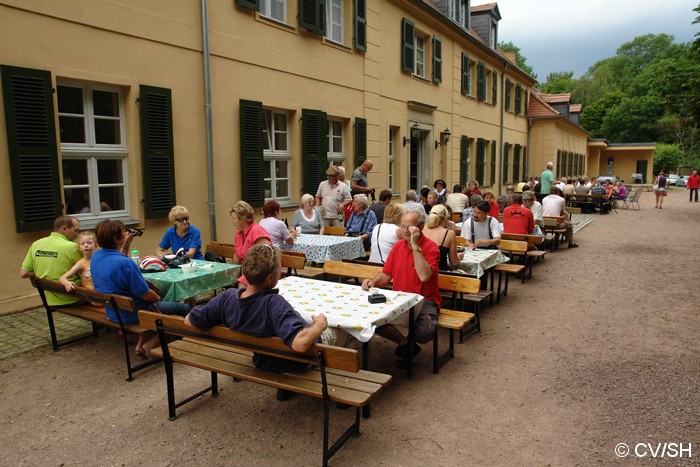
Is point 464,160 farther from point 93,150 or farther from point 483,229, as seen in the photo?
point 93,150

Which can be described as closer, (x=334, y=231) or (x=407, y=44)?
(x=334, y=231)

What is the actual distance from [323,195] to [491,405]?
234 inches

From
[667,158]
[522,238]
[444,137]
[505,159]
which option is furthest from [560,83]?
[522,238]

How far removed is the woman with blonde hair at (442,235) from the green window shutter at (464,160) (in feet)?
44.7

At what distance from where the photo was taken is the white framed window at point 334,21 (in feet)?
37.0

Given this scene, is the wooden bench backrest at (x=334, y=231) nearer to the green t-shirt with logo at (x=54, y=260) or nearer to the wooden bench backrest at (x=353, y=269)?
the wooden bench backrest at (x=353, y=269)

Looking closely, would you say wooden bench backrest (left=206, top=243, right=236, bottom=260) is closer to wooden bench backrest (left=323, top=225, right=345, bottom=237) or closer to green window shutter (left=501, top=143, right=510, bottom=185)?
wooden bench backrest (left=323, top=225, right=345, bottom=237)

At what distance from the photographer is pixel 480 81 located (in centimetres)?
2048

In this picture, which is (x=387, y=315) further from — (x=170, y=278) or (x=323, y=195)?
(x=323, y=195)

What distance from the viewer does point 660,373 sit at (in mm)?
4516

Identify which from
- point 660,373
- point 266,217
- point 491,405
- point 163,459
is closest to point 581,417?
point 491,405

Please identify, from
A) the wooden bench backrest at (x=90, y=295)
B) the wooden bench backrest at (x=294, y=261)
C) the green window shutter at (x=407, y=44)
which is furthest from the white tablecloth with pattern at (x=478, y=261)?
the green window shutter at (x=407, y=44)

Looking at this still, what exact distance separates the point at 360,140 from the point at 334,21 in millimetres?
2772

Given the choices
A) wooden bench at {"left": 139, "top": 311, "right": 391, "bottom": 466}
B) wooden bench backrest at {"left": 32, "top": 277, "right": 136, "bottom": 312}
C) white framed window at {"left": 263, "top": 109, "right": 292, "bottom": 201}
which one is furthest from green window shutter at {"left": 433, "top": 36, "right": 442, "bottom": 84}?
wooden bench at {"left": 139, "top": 311, "right": 391, "bottom": 466}
